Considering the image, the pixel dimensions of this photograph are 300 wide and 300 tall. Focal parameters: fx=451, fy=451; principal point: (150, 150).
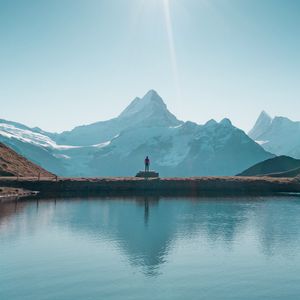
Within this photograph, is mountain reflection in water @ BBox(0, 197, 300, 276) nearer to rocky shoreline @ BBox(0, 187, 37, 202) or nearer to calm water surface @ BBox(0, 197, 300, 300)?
calm water surface @ BBox(0, 197, 300, 300)

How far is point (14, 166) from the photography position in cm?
15275

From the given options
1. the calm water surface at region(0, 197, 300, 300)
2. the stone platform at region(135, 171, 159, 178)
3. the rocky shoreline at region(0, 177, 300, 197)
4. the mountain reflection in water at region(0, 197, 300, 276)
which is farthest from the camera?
the stone platform at region(135, 171, 159, 178)

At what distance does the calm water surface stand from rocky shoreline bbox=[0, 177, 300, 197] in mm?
38024

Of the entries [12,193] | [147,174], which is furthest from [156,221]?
[147,174]

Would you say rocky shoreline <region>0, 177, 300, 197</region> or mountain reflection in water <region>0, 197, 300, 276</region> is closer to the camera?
mountain reflection in water <region>0, 197, 300, 276</region>

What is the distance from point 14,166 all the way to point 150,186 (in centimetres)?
5130

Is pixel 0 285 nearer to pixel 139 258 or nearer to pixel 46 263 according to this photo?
pixel 46 263

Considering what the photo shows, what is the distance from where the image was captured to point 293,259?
159ft

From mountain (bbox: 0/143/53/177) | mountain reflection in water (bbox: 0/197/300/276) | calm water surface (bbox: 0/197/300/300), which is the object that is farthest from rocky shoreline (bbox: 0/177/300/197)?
calm water surface (bbox: 0/197/300/300)

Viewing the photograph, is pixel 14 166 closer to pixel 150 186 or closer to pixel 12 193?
pixel 12 193

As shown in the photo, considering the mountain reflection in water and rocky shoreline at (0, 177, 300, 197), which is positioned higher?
rocky shoreline at (0, 177, 300, 197)

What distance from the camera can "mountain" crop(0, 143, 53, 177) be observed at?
472ft

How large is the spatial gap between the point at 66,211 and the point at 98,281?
4786cm

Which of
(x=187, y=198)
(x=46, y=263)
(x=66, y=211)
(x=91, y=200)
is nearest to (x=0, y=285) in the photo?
(x=46, y=263)
